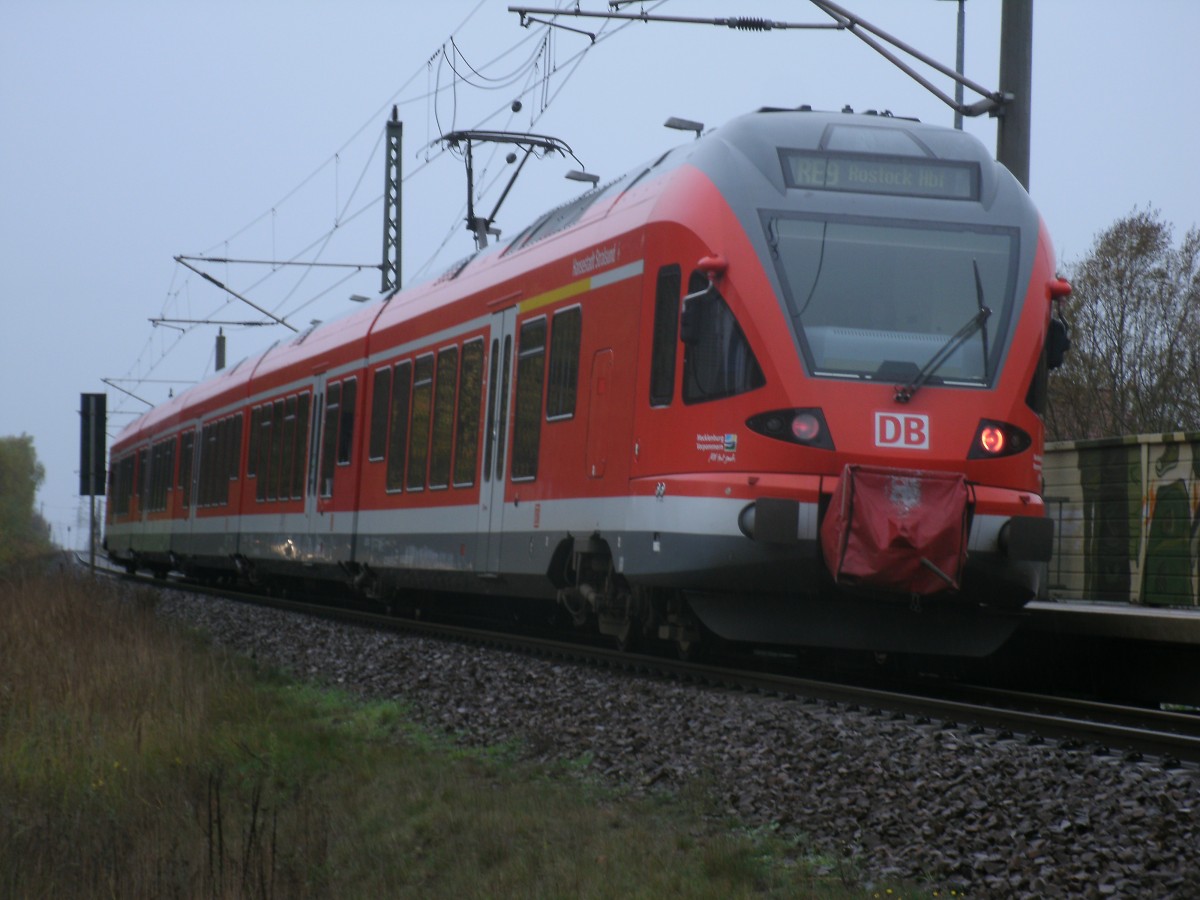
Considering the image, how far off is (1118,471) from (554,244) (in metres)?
6.12

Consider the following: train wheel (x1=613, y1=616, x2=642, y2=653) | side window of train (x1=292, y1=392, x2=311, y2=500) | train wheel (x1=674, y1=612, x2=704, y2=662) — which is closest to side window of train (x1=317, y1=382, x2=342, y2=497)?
side window of train (x1=292, y1=392, x2=311, y2=500)

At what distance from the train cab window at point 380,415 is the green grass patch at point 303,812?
19.9 feet

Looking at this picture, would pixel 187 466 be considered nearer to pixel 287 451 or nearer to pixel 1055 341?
pixel 287 451

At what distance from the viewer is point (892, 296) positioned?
10.5 metres

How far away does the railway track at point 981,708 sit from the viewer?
7570 millimetres

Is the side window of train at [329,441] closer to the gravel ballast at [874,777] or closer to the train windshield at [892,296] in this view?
the gravel ballast at [874,777]

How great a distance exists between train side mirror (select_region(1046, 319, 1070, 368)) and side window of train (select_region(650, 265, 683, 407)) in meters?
2.43

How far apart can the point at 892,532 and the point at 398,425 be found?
8.44 m

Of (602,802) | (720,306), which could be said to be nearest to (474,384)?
(720,306)

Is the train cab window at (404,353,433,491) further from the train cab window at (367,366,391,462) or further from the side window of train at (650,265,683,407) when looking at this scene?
the side window of train at (650,265,683,407)

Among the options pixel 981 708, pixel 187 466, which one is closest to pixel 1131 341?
pixel 187 466

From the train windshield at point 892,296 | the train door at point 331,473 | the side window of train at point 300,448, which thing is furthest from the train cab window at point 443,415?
the train windshield at point 892,296

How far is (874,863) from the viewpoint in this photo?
18.9 ft

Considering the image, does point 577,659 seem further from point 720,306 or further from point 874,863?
point 874,863
